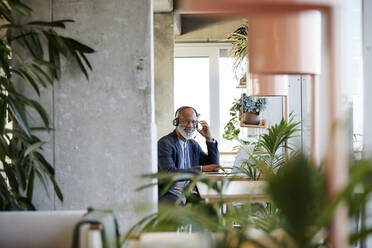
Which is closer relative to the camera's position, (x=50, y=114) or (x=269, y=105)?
(x=50, y=114)

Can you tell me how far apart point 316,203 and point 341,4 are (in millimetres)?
489

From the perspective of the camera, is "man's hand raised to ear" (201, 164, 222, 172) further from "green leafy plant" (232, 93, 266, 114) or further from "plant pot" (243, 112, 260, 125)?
"green leafy plant" (232, 93, 266, 114)

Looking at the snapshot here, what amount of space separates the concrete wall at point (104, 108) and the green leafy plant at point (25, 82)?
0.10 meters

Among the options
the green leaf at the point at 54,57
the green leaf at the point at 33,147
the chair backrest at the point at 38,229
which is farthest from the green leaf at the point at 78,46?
the chair backrest at the point at 38,229

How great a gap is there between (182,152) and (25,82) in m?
2.07

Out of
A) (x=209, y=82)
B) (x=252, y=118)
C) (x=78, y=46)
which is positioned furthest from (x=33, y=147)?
(x=209, y=82)

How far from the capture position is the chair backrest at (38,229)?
7.54 ft

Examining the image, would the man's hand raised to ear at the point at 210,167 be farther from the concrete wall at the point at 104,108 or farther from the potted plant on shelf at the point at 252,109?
the concrete wall at the point at 104,108

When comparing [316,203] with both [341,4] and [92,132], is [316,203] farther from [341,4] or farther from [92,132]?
[92,132]

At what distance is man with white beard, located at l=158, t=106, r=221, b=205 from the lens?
4.62 meters

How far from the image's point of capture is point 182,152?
4977mm

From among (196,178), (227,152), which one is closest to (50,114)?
(196,178)

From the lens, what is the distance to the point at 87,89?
3229 mm

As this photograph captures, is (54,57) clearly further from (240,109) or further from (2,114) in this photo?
(240,109)
